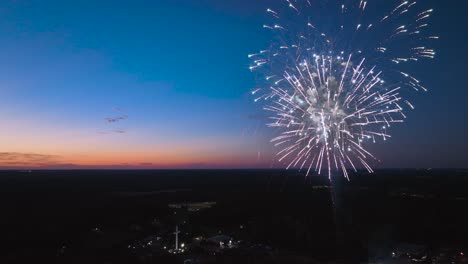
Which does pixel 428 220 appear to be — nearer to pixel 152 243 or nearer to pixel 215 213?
pixel 215 213

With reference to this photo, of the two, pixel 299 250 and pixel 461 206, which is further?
pixel 461 206

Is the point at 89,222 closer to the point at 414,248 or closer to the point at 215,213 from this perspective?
the point at 215,213

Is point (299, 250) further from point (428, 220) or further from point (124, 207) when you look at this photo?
point (124, 207)

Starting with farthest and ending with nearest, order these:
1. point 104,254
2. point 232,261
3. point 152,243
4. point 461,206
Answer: point 461,206, point 152,243, point 104,254, point 232,261

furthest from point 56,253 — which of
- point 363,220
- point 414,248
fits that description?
point 363,220

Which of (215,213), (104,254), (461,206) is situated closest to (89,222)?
(215,213)

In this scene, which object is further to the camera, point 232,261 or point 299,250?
point 299,250

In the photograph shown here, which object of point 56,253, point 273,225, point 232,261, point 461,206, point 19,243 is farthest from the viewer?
point 461,206

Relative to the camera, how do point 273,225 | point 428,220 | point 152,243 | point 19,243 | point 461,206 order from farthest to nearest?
point 461,206 → point 428,220 → point 19,243 → point 273,225 → point 152,243

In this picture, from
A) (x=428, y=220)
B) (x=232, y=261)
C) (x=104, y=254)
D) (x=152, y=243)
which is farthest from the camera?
(x=428, y=220)
